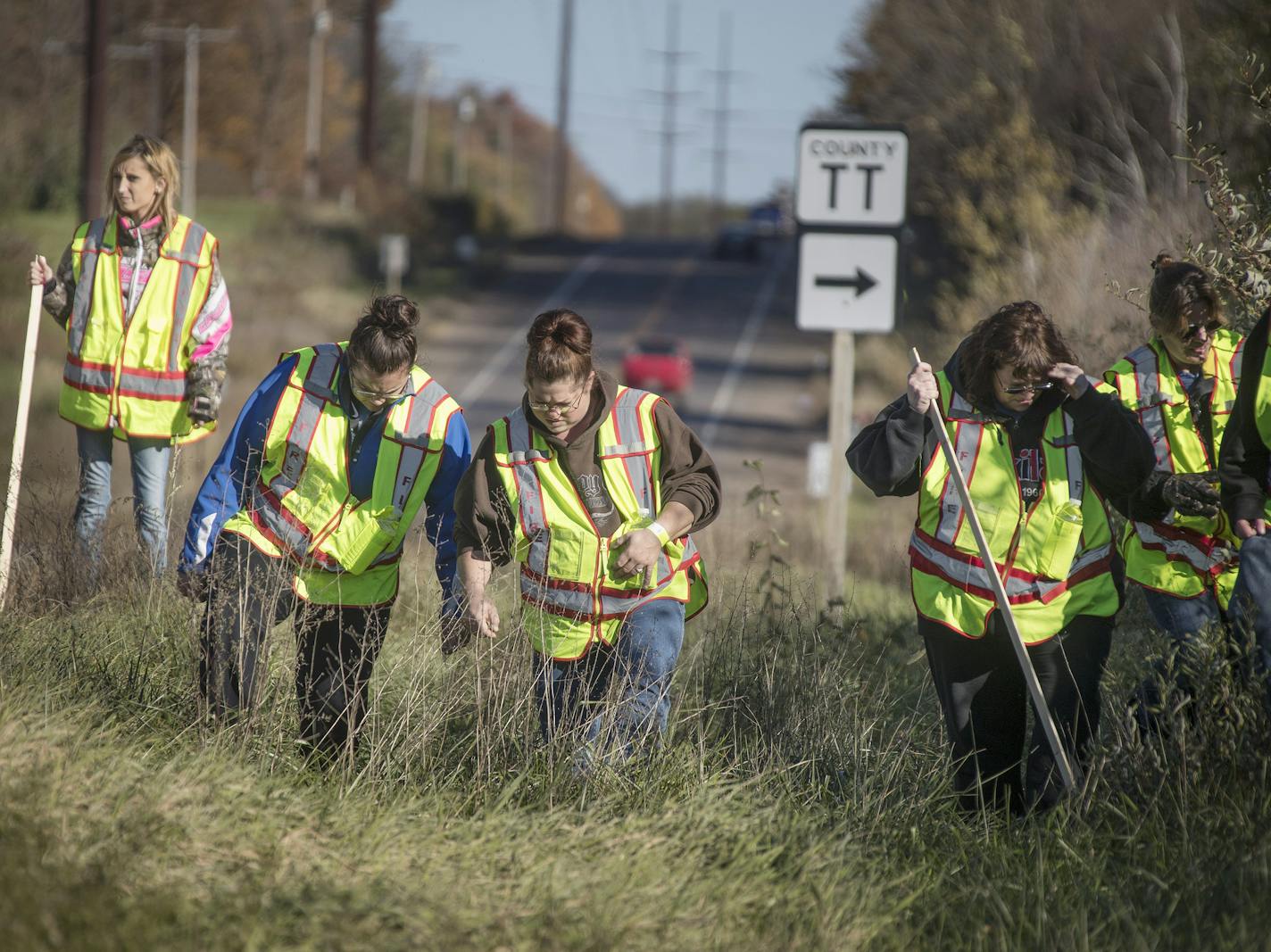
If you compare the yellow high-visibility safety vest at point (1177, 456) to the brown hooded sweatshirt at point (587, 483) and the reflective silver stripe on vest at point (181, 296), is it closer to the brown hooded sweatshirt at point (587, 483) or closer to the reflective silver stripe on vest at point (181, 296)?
the brown hooded sweatshirt at point (587, 483)

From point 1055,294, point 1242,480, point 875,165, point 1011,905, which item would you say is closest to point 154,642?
point 1011,905

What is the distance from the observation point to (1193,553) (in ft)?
16.1

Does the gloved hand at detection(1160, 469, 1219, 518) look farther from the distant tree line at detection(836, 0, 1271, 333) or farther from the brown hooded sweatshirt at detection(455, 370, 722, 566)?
the distant tree line at detection(836, 0, 1271, 333)

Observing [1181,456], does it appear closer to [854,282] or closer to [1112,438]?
[1112,438]

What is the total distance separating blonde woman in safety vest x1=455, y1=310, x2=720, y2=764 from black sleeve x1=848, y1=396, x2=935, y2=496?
1.61 ft

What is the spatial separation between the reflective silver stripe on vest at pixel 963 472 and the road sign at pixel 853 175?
4115 millimetres

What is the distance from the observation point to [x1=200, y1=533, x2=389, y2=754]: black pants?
4781mm

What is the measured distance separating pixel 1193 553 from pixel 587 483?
1884 mm

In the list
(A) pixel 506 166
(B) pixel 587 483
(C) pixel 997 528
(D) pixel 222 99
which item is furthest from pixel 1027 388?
(A) pixel 506 166

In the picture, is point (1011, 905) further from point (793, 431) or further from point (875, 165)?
point (793, 431)

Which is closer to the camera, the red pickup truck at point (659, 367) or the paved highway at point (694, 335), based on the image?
the paved highway at point (694, 335)

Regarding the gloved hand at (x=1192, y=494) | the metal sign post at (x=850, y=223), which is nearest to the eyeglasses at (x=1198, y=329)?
the gloved hand at (x=1192, y=494)

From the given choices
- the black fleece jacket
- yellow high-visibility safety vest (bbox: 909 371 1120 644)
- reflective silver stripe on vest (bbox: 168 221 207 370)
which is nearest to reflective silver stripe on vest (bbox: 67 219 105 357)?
reflective silver stripe on vest (bbox: 168 221 207 370)

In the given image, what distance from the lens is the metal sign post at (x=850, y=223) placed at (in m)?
8.61
